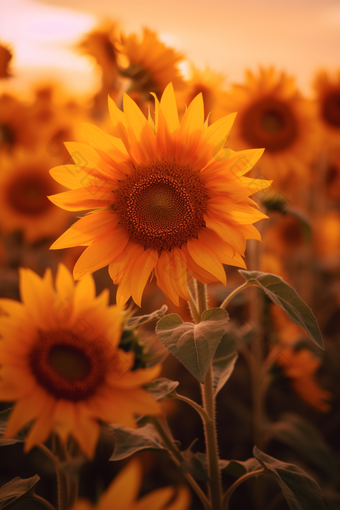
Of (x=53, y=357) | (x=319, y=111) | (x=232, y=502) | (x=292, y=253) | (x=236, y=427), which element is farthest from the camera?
(x=292, y=253)

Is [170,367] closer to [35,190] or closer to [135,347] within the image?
[35,190]

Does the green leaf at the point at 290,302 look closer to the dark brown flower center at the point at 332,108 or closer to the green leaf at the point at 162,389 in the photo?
the green leaf at the point at 162,389

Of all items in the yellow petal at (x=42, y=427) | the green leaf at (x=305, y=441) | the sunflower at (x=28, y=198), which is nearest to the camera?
the yellow petal at (x=42, y=427)

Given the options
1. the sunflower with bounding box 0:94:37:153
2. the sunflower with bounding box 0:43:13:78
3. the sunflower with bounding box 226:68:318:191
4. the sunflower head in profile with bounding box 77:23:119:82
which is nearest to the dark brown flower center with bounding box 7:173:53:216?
the sunflower with bounding box 0:94:37:153

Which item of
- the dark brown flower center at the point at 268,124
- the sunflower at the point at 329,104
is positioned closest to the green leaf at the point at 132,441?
the dark brown flower center at the point at 268,124

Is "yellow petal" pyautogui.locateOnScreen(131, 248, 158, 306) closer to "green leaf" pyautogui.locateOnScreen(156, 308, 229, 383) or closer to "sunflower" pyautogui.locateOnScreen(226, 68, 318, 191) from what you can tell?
"green leaf" pyautogui.locateOnScreen(156, 308, 229, 383)

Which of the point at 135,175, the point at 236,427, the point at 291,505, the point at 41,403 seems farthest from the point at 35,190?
the point at 291,505
